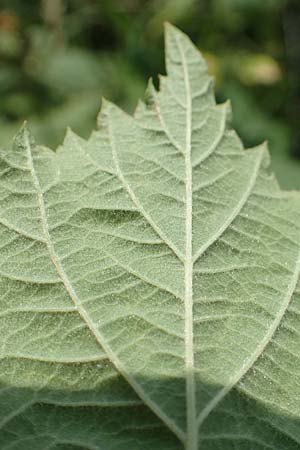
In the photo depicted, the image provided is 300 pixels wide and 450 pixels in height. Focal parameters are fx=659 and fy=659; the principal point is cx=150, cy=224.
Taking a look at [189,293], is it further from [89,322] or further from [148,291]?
[89,322]

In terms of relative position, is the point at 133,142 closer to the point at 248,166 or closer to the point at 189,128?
the point at 189,128

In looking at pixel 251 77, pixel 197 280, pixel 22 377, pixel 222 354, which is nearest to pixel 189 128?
pixel 197 280

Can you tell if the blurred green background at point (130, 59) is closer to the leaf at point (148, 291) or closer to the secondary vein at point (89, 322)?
the leaf at point (148, 291)

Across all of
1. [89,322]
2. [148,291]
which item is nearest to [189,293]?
[148,291]

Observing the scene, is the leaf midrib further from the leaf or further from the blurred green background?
the blurred green background

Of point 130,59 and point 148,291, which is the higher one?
point 130,59
